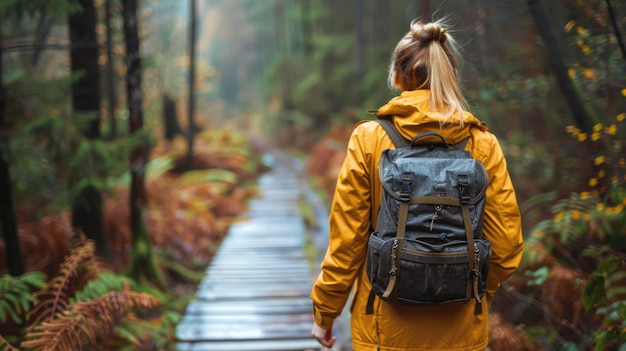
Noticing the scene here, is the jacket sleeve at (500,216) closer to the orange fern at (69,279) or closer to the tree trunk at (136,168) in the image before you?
the orange fern at (69,279)

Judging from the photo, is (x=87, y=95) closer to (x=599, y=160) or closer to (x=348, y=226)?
(x=348, y=226)

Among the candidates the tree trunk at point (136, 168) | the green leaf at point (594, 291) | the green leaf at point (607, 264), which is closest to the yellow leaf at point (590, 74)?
the green leaf at point (607, 264)

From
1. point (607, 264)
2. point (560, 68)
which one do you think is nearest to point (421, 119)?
point (607, 264)

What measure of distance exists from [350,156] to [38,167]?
480 centimetres

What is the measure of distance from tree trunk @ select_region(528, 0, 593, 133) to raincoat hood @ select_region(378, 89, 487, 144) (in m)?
2.35

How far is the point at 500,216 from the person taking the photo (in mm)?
2105

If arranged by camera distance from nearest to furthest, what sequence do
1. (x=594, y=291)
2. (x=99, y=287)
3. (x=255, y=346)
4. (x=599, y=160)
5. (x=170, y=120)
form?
1. (x=594, y=291)
2. (x=599, y=160)
3. (x=99, y=287)
4. (x=255, y=346)
5. (x=170, y=120)

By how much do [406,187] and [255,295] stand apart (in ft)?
16.3

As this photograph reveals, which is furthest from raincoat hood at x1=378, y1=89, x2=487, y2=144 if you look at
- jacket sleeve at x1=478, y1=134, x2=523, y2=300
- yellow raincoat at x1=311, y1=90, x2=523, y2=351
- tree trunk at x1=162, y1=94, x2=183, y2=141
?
tree trunk at x1=162, y1=94, x2=183, y2=141

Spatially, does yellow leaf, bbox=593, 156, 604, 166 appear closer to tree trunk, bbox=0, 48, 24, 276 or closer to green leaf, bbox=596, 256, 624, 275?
green leaf, bbox=596, 256, 624, 275

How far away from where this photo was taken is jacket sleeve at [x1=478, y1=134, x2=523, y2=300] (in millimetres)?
2104

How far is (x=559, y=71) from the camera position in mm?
4102

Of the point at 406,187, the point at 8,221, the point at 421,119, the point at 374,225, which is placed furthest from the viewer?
the point at 8,221

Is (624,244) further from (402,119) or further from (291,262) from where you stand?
(291,262)
